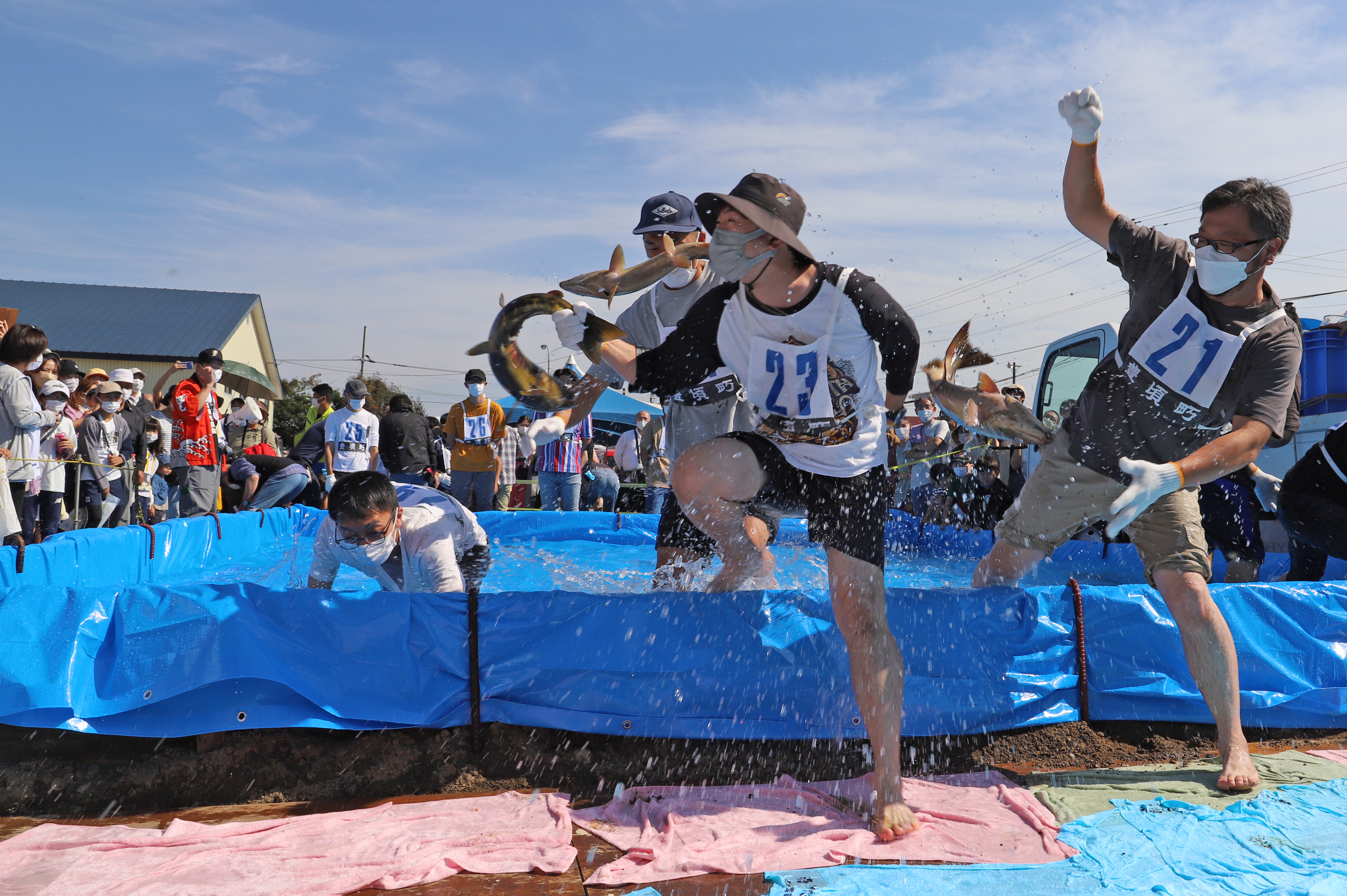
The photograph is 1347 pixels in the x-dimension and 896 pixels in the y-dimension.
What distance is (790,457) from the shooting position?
9.09 feet

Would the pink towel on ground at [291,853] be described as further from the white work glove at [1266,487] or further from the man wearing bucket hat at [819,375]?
the white work glove at [1266,487]

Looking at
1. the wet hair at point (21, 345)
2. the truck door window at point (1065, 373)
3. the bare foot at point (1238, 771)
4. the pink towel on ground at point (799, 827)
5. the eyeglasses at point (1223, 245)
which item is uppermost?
the truck door window at point (1065, 373)

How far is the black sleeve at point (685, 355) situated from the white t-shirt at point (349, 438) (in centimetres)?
695

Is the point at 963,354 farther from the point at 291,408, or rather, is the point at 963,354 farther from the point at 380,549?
the point at 291,408

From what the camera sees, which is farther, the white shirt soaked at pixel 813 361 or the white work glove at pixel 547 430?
the white work glove at pixel 547 430

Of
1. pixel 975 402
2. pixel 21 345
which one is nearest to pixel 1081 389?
pixel 975 402

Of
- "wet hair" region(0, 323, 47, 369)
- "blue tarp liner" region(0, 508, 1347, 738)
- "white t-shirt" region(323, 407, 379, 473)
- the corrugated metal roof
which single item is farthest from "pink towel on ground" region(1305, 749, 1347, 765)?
the corrugated metal roof

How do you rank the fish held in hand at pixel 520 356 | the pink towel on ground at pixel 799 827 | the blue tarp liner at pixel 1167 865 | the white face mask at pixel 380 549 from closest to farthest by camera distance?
1. the blue tarp liner at pixel 1167 865
2. the pink towel on ground at pixel 799 827
3. the fish held in hand at pixel 520 356
4. the white face mask at pixel 380 549

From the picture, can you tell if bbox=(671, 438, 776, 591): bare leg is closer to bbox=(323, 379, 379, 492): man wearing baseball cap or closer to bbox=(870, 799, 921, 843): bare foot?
→ bbox=(870, 799, 921, 843): bare foot

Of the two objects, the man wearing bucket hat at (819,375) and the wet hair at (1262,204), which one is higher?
the wet hair at (1262,204)

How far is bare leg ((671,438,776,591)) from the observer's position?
9.27 ft

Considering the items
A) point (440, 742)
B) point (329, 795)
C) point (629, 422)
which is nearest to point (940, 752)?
point (440, 742)

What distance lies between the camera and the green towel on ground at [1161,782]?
2.67 m

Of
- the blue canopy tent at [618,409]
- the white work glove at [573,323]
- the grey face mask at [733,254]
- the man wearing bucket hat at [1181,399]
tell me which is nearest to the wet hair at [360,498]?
the white work glove at [573,323]
